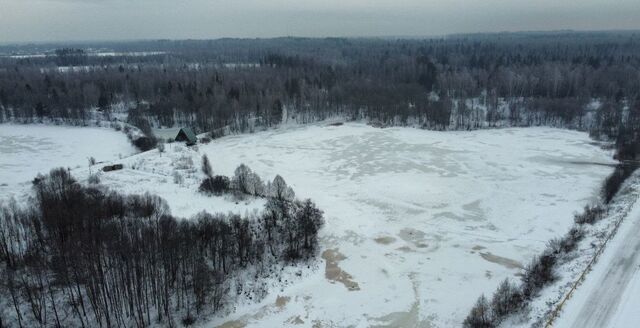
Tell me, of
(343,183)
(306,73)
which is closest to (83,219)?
(343,183)

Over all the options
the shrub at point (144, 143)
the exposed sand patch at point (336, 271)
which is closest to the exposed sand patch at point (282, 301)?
the exposed sand patch at point (336, 271)

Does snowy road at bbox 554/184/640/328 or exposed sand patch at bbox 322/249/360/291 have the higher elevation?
snowy road at bbox 554/184/640/328

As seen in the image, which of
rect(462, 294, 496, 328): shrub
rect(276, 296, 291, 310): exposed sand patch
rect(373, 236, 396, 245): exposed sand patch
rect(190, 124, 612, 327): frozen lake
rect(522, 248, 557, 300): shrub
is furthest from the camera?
rect(373, 236, 396, 245): exposed sand patch

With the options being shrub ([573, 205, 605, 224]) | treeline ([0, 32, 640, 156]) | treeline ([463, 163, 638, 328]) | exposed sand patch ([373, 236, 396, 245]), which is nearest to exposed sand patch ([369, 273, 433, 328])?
treeline ([463, 163, 638, 328])

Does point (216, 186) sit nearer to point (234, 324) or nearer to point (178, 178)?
point (178, 178)

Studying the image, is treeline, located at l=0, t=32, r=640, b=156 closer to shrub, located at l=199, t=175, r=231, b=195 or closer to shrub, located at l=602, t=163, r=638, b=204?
shrub, located at l=602, t=163, r=638, b=204

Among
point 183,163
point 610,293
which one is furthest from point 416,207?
point 183,163
